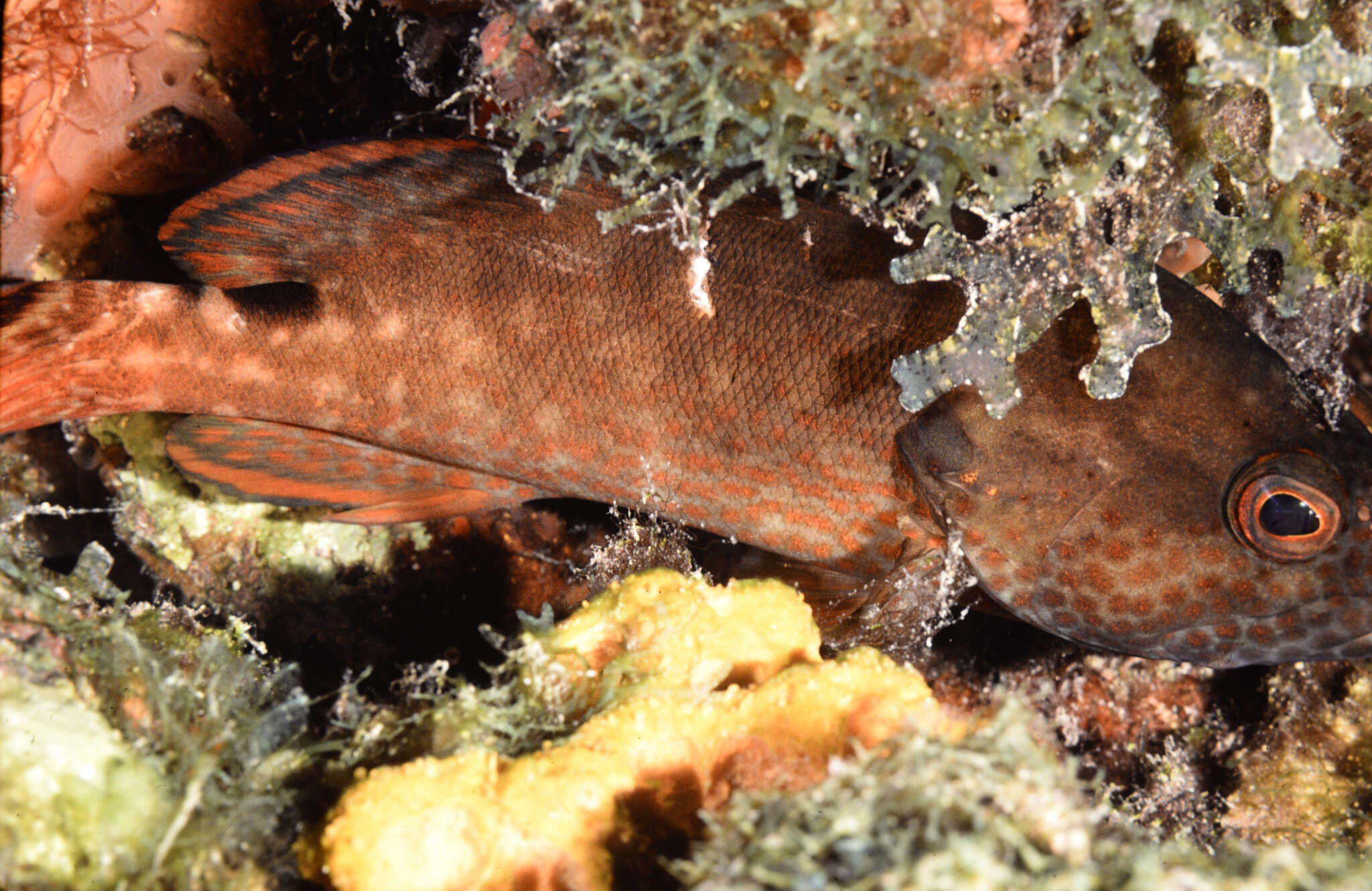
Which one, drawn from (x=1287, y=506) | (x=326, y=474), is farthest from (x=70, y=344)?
(x=1287, y=506)

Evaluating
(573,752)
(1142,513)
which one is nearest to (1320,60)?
(1142,513)

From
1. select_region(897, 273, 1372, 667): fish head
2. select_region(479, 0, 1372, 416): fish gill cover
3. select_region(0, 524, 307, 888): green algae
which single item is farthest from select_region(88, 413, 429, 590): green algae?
select_region(897, 273, 1372, 667): fish head

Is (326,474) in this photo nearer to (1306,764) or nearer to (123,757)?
(123,757)

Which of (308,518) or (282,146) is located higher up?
(282,146)

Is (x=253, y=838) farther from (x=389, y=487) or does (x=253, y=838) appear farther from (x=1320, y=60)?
(x=1320, y=60)

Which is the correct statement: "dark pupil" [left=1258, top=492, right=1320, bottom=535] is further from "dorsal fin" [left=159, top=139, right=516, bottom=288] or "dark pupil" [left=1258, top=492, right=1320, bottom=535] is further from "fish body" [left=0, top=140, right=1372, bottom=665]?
"dorsal fin" [left=159, top=139, right=516, bottom=288]

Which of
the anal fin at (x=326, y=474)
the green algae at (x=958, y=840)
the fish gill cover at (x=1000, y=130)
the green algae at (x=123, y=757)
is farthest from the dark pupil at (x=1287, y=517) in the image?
the green algae at (x=123, y=757)

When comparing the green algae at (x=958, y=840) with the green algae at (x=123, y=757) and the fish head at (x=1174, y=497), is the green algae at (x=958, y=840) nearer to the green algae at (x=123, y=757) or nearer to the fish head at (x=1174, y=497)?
the green algae at (x=123, y=757)
